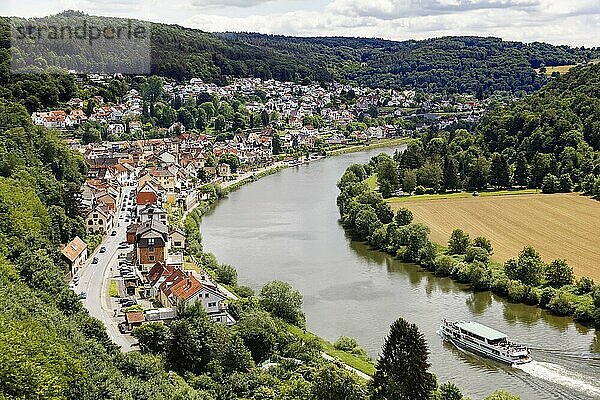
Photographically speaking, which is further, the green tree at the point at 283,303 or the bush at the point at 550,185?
the bush at the point at 550,185

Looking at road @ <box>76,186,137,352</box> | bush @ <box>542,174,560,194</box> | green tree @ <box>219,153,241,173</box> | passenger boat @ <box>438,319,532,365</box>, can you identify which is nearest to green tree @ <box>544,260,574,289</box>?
passenger boat @ <box>438,319,532,365</box>

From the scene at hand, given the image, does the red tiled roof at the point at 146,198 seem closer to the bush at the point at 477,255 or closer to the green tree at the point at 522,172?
the bush at the point at 477,255

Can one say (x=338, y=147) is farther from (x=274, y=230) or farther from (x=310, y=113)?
(x=274, y=230)

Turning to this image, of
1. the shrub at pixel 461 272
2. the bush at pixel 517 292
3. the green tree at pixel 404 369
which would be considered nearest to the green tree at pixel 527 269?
the bush at pixel 517 292

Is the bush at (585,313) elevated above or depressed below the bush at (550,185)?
below

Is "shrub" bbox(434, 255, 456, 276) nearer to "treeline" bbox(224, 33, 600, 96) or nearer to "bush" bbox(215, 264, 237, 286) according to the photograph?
"bush" bbox(215, 264, 237, 286)
